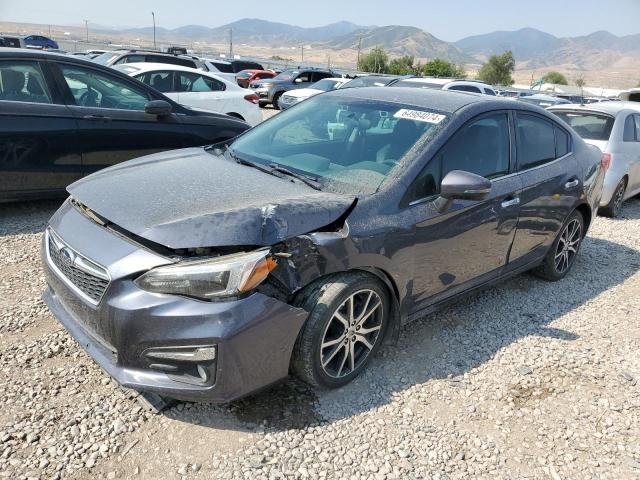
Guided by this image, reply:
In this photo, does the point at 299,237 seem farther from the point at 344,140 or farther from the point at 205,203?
the point at 344,140

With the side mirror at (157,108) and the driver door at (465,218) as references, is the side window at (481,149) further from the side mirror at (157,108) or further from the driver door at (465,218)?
the side mirror at (157,108)

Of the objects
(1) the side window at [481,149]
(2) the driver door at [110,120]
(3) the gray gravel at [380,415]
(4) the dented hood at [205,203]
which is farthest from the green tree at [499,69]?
(4) the dented hood at [205,203]

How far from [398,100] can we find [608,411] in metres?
2.38

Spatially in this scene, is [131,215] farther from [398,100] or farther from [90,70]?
[90,70]

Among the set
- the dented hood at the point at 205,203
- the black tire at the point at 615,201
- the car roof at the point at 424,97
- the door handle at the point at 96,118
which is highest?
the car roof at the point at 424,97

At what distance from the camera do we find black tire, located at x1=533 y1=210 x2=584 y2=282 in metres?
4.63

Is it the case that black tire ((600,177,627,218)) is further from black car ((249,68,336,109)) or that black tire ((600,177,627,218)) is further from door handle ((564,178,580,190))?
black car ((249,68,336,109))

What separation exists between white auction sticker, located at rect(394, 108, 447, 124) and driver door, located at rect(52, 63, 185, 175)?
3315 mm

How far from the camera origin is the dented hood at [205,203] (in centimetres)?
243

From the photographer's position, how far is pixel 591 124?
7.23 meters

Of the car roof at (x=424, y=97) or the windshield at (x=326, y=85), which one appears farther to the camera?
the windshield at (x=326, y=85)

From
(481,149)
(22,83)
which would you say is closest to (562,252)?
(481,149)

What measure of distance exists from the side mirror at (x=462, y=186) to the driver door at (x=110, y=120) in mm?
3832

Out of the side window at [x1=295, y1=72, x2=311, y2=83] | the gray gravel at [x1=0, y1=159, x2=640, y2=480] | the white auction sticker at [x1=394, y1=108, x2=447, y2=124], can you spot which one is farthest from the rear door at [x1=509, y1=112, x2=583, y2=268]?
the side window at [x1=295, y1=72, x2=311, y2=83]
